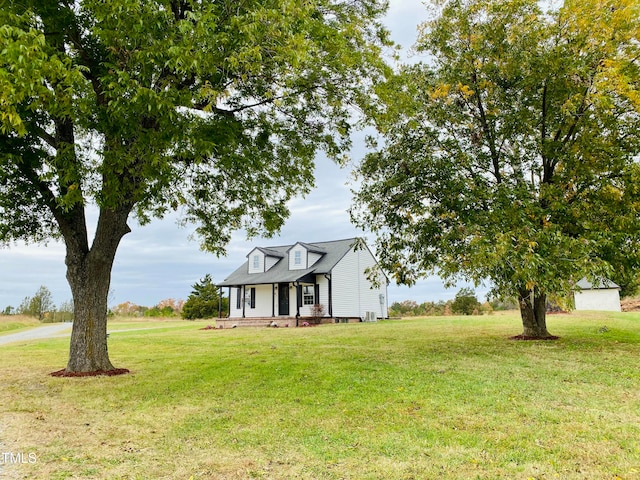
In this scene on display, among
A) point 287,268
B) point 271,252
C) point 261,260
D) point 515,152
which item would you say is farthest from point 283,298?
point 515,152

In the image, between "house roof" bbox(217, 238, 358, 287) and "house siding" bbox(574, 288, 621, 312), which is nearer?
"house roof" bbox(217, 238, 358, 287)

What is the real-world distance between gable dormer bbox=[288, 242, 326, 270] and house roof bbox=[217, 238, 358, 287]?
15 centimetres

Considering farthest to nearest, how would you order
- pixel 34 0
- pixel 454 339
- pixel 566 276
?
pixel 454 339, pixel 566 276, pixel 34 0

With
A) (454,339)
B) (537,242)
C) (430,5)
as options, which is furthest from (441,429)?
(430,5)

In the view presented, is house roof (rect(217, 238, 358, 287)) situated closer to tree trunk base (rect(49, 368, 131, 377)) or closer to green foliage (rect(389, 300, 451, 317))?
green foliage (rect(389, 300, 451, 317))

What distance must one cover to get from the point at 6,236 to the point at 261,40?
9.19 meters

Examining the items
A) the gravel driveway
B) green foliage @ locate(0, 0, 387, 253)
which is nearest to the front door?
the gravel driveway

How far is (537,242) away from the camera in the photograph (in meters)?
10.0

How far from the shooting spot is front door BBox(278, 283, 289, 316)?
29.6 meters

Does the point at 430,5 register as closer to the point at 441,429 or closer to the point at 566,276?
the point at 566,276

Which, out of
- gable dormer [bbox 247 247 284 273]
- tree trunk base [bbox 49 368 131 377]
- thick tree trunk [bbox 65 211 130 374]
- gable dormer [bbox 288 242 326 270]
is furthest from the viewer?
gable dormer [bbox 247 247 284 273]

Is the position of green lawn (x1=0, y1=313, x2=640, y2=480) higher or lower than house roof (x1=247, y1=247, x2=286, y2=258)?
lower

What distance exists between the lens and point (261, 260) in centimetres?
3195

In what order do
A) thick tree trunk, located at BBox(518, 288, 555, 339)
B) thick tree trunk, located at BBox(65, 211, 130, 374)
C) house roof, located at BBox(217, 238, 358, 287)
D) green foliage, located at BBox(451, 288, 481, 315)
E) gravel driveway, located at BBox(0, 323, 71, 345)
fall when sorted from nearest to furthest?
thick tree trunk, located at BBox(65, 211, 130, 374)
thick tree trunk, located at BBox(518, 288, 555, 339)
gravel driveway, located at BBox(0, 323, 71, 345)
house roof, located at BBox(217, 238, 358, 287)
green foliage, located at BBox(451, 288, 481, 315)
